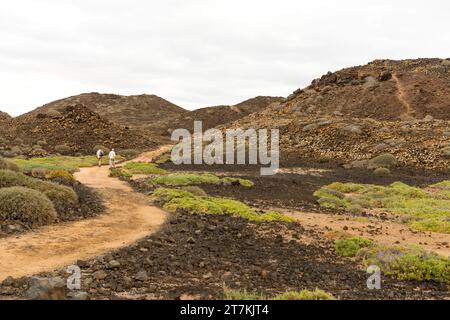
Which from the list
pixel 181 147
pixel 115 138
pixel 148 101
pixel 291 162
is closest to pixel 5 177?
pixel 291 162

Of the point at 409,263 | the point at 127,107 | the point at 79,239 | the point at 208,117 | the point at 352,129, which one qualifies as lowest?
the point at 409,263

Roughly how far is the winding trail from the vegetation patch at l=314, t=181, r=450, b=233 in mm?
9726

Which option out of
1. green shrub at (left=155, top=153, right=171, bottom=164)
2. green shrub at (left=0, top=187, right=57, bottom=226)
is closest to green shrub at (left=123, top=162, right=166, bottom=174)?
green shrub at (left=155, top=153, right=171, bottom=164)

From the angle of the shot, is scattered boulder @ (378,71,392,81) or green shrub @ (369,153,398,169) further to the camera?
scattered boulder @ (378,71,392,81)

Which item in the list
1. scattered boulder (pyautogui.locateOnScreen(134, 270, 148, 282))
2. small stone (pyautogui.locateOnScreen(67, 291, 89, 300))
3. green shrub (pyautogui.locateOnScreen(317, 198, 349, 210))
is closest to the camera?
small stone (pyautogui.locateOnScreen(67, 291, 89, 300))

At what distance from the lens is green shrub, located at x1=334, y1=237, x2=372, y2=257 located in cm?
1412

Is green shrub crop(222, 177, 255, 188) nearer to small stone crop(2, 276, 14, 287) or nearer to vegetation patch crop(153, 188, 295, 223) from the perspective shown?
vegetation patch crop(153, 188, 295, 223)

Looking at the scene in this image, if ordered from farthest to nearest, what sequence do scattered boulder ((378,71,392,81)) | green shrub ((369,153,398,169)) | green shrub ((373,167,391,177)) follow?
scattered boulder ((378,71,392,81)), green shrub ((369,153,398,169)), green shrub ((373,167,391,177))

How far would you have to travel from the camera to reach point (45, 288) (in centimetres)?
779

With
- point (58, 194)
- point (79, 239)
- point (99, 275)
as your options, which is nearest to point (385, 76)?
point (58, 194)

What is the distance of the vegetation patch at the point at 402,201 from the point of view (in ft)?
66.9

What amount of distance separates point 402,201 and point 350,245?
40.3 ft

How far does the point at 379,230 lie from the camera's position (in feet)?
59.8

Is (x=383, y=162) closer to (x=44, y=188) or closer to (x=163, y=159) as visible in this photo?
(x=163, y=159)
